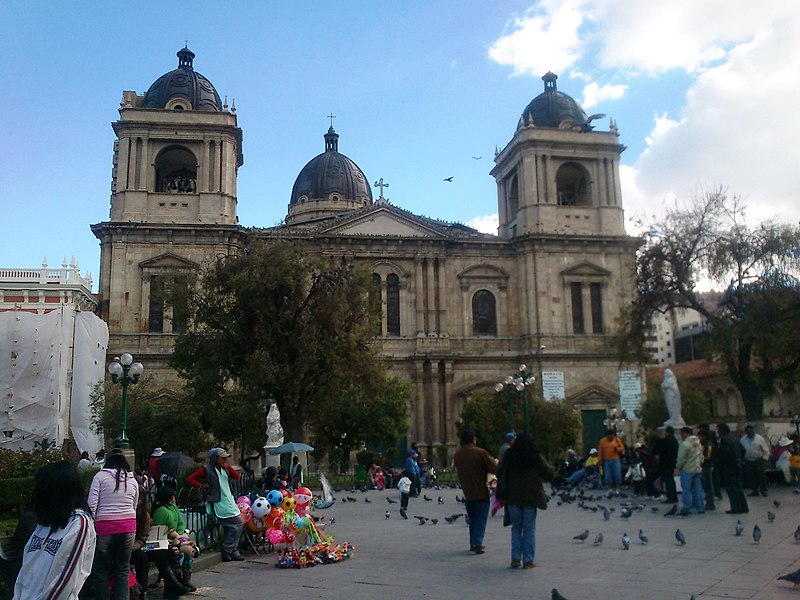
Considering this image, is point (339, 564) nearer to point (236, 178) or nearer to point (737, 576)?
point (737, 576)

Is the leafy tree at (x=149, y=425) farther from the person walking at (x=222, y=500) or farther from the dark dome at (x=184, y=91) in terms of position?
the person walking at (x=222, y=500)

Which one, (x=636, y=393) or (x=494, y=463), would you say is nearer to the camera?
(x=494, y=463)

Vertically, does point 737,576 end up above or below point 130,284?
below

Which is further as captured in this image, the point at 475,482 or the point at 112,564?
the point at 475,482

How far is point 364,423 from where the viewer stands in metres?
31.5

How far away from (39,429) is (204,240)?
38.8ft

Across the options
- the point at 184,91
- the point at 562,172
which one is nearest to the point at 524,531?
the point at 184,91

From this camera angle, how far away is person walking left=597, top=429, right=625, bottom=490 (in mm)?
18797

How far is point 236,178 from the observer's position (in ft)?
128

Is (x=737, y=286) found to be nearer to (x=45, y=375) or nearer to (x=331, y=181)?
(x=45, y=375)

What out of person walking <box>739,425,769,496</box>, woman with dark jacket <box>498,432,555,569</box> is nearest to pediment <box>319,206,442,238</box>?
person walking <box>739,425,769,496</box>

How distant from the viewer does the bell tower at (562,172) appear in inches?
1585

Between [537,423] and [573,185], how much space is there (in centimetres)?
1669

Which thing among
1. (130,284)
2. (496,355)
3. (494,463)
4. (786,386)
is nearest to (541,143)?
(496,355)
